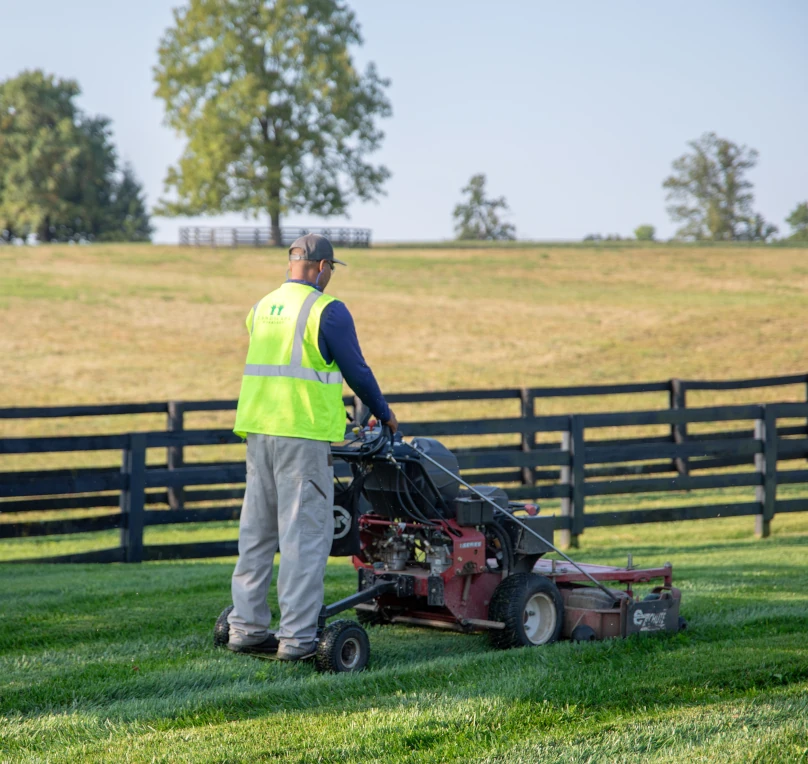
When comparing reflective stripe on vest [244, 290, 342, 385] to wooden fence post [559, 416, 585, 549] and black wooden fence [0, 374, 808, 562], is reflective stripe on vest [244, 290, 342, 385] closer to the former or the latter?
black wooden fence [0, 374, 808, 562]

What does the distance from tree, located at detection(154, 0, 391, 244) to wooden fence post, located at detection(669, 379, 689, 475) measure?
3499 cm

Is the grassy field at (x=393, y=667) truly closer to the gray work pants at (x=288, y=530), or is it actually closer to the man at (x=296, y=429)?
the gray work pants at (x=288, y=530)

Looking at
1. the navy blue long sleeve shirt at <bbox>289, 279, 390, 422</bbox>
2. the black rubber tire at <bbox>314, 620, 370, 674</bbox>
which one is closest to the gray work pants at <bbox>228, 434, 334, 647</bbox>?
the black rubber tire at <bbox>314, 620, 370, 674</bbox>

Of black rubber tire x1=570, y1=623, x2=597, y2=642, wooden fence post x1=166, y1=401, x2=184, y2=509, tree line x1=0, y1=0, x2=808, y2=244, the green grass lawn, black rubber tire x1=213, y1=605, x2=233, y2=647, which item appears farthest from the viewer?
tree line x1=0, y1=0, x2=808, y2=244

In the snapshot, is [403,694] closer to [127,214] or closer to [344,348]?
[344,348]

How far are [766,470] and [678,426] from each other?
334cm

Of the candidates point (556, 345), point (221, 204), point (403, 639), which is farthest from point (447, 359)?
point (221, 204)

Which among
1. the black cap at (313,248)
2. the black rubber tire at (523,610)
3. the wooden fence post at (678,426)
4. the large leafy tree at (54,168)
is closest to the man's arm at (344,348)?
the black cap at (313,248)

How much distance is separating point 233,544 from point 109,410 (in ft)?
7.31

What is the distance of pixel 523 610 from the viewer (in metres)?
5.68

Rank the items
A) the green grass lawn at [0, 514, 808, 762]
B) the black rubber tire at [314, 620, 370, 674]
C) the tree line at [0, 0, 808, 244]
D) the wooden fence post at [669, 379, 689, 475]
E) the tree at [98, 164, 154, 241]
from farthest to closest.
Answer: the tree at [98, 164, 154, 241] → the tree line at [0, 0, 808, 244] → the wooden fence post at [669, 379, 689, 475] → the black rubber tire at [314, 620, 370, 674] → the green grass lawn at [0, 514, 808, 762]

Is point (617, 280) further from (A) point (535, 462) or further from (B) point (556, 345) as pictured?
(A) point (535, 462)

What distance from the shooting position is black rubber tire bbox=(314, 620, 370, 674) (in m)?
5.02

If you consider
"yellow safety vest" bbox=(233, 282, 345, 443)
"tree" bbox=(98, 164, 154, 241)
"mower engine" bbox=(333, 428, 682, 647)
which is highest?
"tree" bbox=(98, 164, 154, 241)
